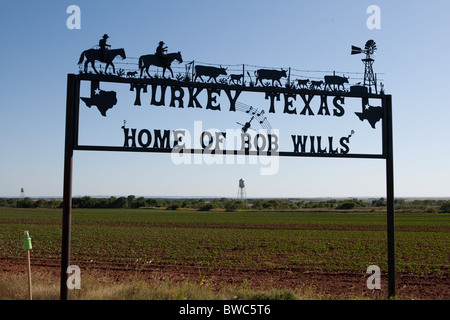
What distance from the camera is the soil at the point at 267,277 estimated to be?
37.9ft

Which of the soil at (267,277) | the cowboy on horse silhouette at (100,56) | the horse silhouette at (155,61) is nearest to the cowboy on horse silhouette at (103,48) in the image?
the cowboy on horse silhouette at (100,56)

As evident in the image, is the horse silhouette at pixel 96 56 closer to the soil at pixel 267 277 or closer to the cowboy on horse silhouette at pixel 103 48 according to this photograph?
the cowboy on horse silhouette at pixel 103 48

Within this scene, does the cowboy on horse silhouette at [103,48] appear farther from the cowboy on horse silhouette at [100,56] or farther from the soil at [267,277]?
the soil at [267,277]

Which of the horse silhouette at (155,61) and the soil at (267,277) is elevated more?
the horse silhouette at (155,61)

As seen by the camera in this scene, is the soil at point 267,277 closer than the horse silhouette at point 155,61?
No

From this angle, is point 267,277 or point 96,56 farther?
point 267,277

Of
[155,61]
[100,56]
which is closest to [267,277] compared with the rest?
[155,61]

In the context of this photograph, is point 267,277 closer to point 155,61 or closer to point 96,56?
point 155,61

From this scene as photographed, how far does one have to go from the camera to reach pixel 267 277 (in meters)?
13.7

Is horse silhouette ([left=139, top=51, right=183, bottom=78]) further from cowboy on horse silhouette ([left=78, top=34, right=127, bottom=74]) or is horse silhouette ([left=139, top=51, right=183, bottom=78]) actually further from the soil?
the soil

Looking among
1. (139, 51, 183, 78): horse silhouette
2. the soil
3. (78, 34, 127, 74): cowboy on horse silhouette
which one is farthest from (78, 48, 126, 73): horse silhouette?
the soil

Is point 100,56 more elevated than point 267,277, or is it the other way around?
point 100,56
